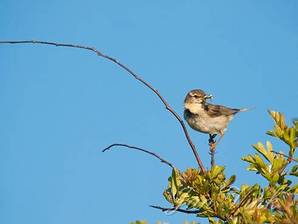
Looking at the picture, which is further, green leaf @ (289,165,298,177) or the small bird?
the small bird

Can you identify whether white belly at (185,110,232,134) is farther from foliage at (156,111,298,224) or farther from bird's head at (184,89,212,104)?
foliage at (156,111,298,224)

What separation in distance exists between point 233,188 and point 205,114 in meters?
7.08

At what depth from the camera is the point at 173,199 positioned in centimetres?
414

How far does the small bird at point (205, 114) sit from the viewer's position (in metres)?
10.9

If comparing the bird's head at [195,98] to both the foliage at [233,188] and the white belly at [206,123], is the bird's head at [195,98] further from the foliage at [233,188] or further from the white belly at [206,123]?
the foliage at [233,188]

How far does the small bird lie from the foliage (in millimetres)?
6488

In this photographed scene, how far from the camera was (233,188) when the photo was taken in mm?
4176

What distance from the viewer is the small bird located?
1088 cm

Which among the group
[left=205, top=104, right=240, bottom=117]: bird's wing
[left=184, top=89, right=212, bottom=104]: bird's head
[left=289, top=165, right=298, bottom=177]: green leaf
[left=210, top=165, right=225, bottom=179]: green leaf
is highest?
[left=184, top=89, right=212, bottom=104]: bird's head

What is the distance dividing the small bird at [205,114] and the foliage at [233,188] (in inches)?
255

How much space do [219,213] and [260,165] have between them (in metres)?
0.48

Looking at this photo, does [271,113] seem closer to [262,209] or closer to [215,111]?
[262,209]

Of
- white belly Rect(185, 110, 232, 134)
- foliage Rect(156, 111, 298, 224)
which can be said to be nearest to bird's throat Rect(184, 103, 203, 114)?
white belly Rect(185, 110, 232, 134)

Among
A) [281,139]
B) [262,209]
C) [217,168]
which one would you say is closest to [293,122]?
[281,139]
